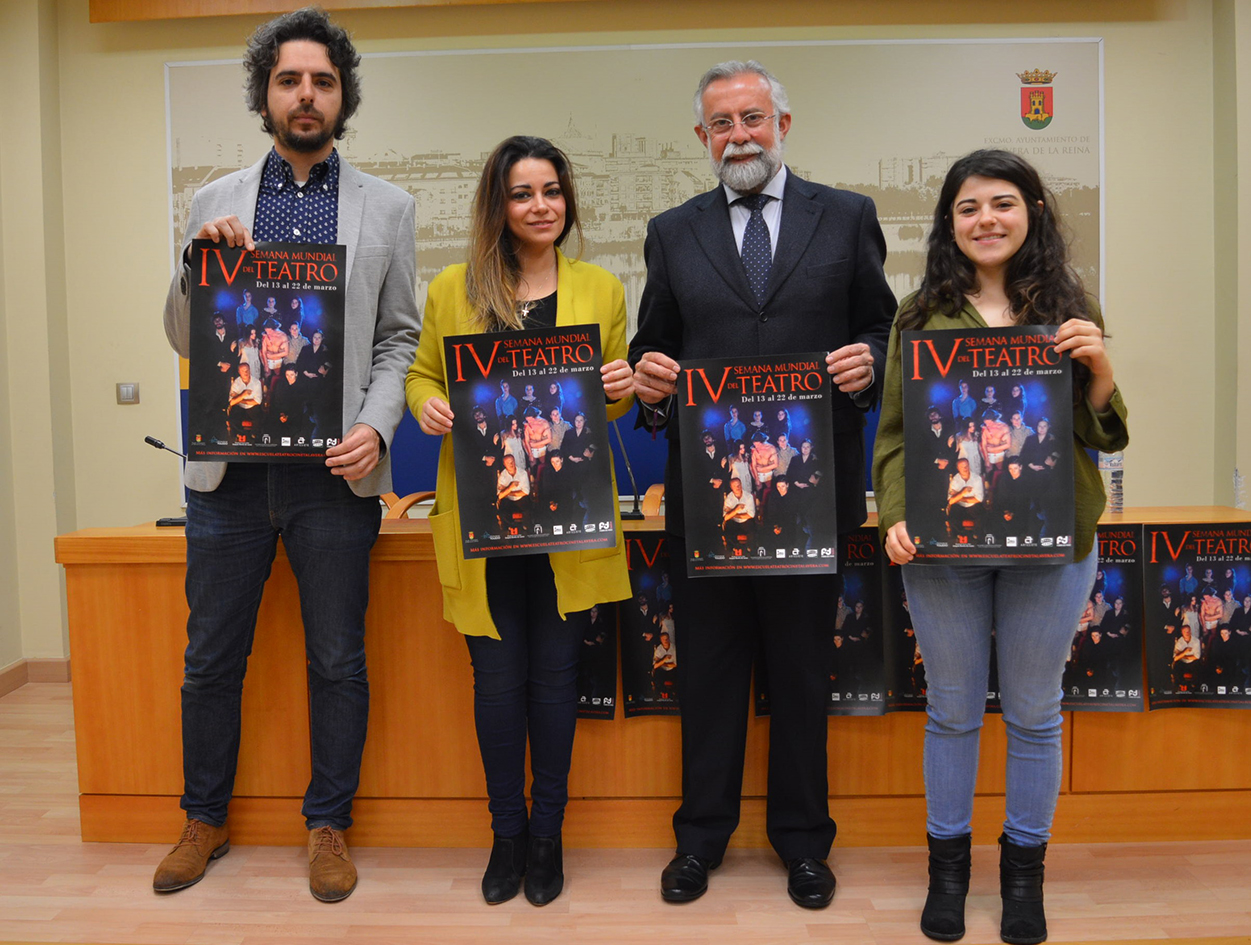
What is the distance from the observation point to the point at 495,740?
72.3 inches

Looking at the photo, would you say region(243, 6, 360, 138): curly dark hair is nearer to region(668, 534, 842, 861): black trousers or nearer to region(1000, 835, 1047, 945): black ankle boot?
region(668, 534, 842, 861): black trousers

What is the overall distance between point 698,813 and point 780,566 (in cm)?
64

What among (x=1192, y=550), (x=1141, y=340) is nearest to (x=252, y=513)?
(x=1192, y=550)

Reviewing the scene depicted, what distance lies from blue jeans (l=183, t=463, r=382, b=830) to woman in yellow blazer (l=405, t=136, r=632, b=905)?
0.81 ft

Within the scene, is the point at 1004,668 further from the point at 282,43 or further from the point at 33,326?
the point at 33,326

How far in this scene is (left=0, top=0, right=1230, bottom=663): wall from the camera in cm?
358

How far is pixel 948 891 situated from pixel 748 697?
0.54m

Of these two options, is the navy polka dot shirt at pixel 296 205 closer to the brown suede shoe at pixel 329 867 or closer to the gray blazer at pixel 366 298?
the gray blazer at pixel 366 298

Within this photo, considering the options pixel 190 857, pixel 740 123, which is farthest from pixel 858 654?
pixel 190 857

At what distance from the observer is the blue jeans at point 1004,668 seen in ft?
5.26

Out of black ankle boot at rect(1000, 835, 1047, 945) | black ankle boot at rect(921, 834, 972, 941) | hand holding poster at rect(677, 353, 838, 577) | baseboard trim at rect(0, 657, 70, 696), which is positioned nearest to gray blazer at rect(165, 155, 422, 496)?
hand holding poster at rect(677, 353, 838, 577)

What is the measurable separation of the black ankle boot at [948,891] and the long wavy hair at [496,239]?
1383mm

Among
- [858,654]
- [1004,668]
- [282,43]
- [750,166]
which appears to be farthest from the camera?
[858,654]

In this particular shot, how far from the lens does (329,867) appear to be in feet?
6.29
